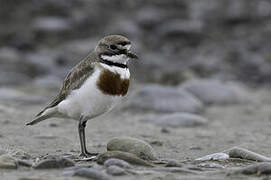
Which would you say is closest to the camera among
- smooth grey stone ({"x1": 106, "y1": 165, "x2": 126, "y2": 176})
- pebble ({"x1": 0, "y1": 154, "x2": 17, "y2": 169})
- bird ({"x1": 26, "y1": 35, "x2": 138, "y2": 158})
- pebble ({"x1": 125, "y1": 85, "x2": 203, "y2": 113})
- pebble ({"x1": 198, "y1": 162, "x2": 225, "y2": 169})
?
smooth grey stone ({"x1": 106, "y1": 165, "x2": 126, "y2": 176})

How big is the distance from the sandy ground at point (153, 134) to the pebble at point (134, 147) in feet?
1.85

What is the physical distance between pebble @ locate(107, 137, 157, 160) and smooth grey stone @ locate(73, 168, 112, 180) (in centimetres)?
117

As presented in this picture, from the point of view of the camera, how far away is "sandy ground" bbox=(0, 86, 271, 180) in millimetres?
7008

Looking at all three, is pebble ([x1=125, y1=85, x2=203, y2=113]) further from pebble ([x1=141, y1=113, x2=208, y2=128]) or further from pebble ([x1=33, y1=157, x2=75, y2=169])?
pebble ([x1=33, y1=157, x2=75, y2=169])

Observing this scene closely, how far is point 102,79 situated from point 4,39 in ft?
34.1

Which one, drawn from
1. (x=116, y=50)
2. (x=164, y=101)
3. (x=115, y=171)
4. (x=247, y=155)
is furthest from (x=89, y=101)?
(x=164, y=101)

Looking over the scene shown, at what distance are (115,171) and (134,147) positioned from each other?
1.11 metres

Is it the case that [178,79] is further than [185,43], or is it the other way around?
[185,43]

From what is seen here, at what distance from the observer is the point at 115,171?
196 inches

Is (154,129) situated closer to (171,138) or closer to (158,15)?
(171,138)

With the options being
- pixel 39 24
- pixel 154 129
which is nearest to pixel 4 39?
pixel 39 24

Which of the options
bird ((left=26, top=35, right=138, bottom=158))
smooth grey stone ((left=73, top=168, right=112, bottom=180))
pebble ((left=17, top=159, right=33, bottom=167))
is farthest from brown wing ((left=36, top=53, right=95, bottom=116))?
smooth grey stone ((left=73, top=168, right=112, bottom=180))

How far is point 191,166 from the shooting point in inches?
219

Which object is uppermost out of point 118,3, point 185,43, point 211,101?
point 118,3
